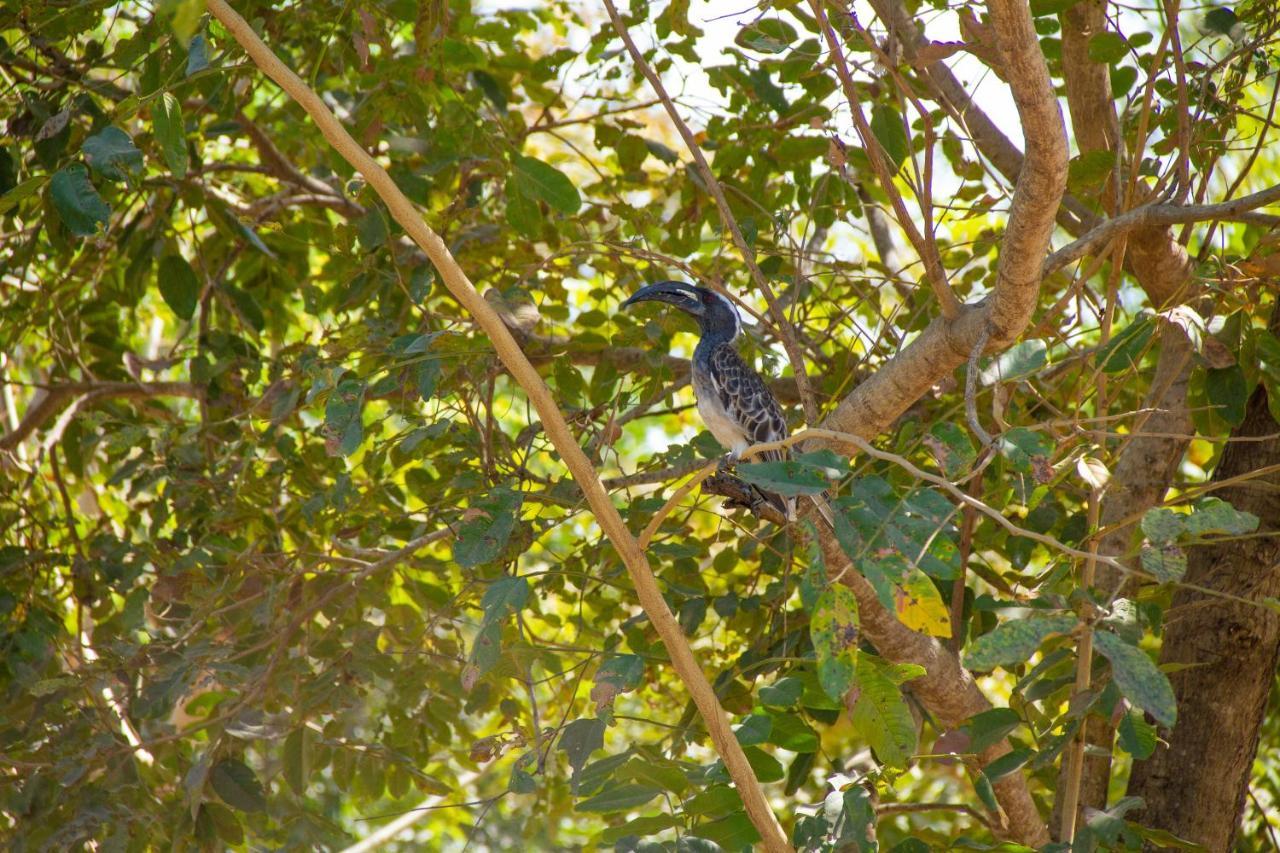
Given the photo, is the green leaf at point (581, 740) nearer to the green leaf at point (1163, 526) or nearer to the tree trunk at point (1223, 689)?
the green leaf at point (1163, 526)

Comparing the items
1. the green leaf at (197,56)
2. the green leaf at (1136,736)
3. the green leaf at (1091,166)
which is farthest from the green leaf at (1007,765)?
the green leaf at (197,56)

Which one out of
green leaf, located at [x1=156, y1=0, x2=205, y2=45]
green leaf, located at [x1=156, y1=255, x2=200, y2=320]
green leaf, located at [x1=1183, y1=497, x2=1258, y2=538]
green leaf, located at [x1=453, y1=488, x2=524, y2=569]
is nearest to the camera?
green leaf, located at [x1=156, y1=0, x2=205, y2=45]

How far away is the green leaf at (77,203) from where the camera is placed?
2.42m

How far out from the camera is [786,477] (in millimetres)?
1670

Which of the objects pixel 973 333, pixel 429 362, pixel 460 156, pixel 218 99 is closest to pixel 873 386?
pixel 973 333

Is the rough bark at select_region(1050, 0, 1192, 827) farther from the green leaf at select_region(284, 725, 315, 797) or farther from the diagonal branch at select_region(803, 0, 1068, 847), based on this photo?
the green leaf at select_region(284, 725, 315, 797)

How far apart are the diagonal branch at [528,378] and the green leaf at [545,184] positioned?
89 cm

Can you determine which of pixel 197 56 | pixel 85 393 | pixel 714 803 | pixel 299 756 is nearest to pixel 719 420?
pixel 299 756

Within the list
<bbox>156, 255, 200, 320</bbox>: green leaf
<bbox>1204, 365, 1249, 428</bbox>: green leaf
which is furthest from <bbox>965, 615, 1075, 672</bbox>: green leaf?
<bbox>156, 255, 200, 320</bbox>: green leaf

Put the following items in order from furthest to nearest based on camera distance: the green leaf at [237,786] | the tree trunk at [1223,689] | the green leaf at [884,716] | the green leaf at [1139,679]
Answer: the tree trunk at [1223,689] → the green leaf at [237,786] → the green leaf at [884,716] → the green leaf at [1139,679]

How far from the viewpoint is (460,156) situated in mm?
3547

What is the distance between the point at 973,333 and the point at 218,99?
2426 mm

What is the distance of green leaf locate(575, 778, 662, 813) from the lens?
2125 millimetres

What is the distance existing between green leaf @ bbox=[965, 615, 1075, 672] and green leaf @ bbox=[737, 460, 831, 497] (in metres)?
0.28
